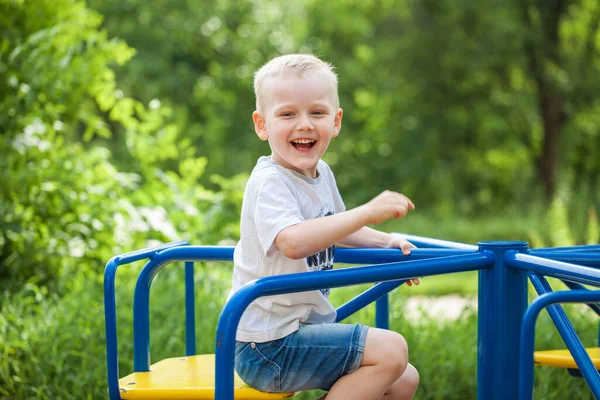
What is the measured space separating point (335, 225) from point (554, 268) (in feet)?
1.67

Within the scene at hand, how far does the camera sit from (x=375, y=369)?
2037mm

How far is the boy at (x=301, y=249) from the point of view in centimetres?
200

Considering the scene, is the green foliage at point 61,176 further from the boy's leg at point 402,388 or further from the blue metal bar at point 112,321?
the boy's leg at point 402,388

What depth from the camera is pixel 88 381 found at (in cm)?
354

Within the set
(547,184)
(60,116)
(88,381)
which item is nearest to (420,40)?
(547,184)

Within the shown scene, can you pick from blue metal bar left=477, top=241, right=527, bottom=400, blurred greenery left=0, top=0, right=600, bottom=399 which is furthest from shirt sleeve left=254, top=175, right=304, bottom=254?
blurred greenery left=0, top=0, right=600, bottom=399

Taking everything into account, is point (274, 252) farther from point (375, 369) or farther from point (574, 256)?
point (574, 256)

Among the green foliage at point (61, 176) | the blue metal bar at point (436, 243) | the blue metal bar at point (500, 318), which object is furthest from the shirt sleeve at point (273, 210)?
the green foliage at point (61, 176)

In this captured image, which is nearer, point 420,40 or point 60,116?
point 60,116

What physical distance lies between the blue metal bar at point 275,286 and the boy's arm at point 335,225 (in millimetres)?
103

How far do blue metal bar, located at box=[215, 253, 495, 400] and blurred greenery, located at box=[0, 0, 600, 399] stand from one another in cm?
185

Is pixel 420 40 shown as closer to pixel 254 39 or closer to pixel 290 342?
pixel 254 39

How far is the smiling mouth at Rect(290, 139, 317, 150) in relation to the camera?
7.27 ft

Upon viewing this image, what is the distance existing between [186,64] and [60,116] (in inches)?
267
